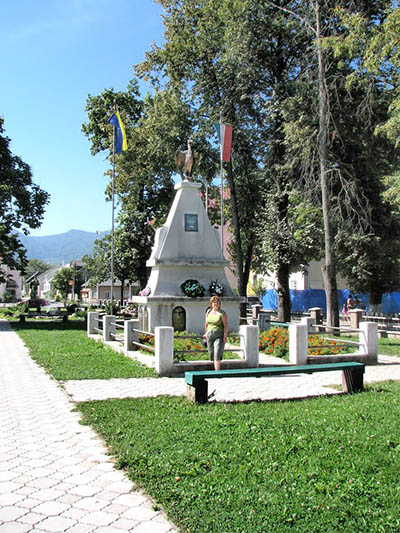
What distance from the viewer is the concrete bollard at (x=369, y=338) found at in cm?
1337

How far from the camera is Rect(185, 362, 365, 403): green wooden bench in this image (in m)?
7.96

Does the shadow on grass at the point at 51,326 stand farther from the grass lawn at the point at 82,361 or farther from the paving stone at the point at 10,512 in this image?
the paving stone at the point at 10,512

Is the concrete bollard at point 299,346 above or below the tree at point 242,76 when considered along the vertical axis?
below

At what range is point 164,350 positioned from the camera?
1109cm

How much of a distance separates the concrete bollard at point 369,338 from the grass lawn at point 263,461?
221 inches

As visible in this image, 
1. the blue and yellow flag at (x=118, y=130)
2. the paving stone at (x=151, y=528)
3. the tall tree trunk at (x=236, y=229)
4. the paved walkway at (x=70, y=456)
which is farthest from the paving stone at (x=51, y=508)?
the tall tree trunk at (x=236, y=229)

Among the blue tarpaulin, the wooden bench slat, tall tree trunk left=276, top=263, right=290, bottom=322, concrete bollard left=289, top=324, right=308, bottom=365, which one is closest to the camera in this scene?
the wooden bench slat

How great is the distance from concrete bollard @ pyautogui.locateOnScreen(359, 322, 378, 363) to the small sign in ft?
22.0

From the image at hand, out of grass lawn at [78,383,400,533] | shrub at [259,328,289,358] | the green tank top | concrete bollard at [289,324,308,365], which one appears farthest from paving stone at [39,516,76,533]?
shrub at [259,328,289,358]

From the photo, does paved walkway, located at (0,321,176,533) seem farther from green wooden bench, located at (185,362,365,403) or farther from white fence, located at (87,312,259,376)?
white fence, located at (87,312,259,376)

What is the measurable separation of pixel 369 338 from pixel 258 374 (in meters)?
6.03

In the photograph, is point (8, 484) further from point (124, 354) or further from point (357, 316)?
point (357, 316)

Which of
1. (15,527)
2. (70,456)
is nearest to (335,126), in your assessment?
(70,456)

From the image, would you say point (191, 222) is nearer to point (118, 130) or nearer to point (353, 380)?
point (118, 130)
